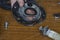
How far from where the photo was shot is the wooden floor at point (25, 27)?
1049 mm

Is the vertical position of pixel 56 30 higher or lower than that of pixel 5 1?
lower

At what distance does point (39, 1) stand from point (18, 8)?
5.4 inches

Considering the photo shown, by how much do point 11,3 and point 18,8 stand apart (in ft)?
0.18

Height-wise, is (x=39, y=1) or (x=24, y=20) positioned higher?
(x=39, y=1)

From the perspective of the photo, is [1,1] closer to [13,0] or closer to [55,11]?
[13,0]

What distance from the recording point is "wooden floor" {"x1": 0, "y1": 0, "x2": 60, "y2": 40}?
1.05m

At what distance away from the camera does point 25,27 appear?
108 cm

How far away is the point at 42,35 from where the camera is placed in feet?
3.48

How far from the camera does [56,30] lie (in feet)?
3.52

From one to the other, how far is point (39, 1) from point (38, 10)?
64 millimetres

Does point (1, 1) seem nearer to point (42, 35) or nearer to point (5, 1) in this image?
point (5, 1)

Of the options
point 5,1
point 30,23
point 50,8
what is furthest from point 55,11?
point 5,1

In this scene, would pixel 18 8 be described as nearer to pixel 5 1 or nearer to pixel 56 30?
pixel 5 1

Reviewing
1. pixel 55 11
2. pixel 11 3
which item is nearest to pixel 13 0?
pixel 11 3
